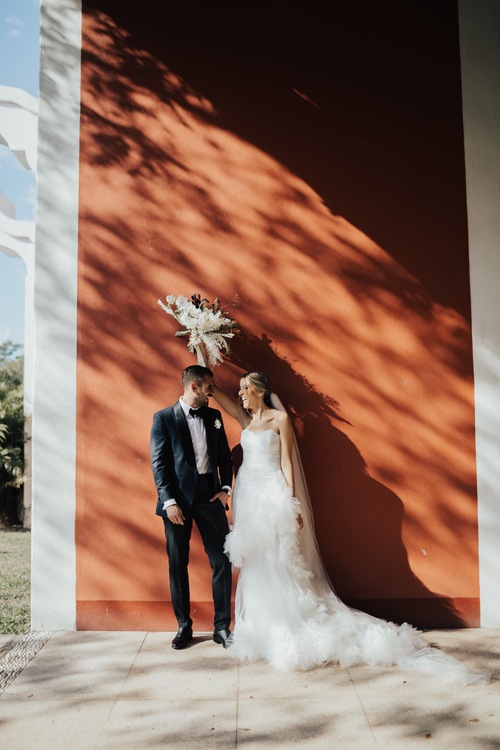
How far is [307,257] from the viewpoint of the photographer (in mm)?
4723

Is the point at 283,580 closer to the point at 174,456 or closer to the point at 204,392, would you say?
the point at 174,456

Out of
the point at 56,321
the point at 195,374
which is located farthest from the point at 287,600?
the point at 56,321

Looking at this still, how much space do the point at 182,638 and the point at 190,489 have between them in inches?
37.0

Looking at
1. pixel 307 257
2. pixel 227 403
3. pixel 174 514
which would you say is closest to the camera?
pixel 174 514

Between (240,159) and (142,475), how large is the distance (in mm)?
2389

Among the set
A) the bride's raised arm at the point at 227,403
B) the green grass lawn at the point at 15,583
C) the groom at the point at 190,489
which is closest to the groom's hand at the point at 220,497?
the groom at the point at 190,489

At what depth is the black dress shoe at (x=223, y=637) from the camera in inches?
162

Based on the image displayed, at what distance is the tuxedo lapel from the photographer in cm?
423

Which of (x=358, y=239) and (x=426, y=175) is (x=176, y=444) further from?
(x=426, y=175)

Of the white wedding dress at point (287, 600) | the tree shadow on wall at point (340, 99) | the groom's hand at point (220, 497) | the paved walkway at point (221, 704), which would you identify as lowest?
the paved walkway at point (221, 704)

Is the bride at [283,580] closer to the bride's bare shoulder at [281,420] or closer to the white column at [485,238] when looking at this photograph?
the bride's bare shoulder at [281,420]

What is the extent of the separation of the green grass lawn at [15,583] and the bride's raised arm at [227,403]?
2.06 meters

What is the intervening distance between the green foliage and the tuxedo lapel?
21.0 ft

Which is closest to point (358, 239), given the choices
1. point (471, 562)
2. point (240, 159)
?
point (240, 159)
